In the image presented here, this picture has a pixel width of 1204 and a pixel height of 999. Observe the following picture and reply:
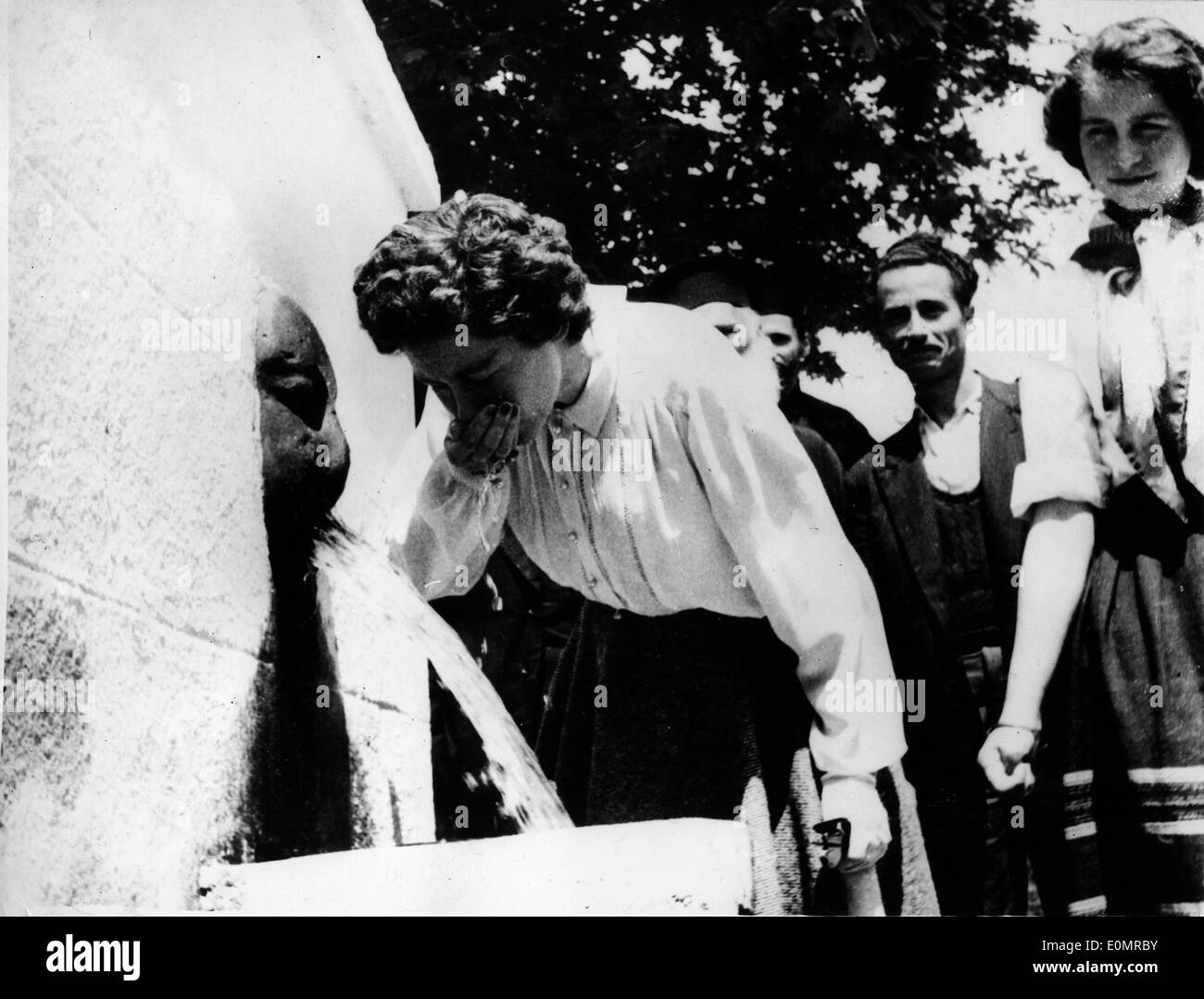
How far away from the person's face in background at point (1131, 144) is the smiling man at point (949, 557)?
47 cm

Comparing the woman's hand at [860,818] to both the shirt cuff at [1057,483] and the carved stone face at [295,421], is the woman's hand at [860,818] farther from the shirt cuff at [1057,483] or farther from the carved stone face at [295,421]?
the carved stone face at [295,421]

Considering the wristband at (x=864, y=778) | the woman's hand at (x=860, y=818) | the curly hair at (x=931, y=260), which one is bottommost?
the woman's hand at (x=860, y=818)

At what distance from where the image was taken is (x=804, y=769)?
3.79 metres

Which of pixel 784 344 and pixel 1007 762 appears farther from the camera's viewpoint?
pixel 784 344

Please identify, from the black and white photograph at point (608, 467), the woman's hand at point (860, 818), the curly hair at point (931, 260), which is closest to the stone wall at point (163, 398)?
the black and white photograph at point (608, 467)

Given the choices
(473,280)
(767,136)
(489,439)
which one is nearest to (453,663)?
(489,439)

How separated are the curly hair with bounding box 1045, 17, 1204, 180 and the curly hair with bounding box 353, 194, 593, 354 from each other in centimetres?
136

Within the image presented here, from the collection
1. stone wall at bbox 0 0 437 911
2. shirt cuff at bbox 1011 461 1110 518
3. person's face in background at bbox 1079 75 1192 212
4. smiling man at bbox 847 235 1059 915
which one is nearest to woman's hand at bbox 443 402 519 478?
stone wall at bbox 0 0 437 911

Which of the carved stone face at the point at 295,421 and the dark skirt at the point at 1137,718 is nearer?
the dark skirt at the point at 1137,718

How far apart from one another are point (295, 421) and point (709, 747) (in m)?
1.42

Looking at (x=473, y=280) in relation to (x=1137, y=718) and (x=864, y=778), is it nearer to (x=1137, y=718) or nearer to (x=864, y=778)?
(x=864, y=778)

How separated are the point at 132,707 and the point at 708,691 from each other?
1.51 m

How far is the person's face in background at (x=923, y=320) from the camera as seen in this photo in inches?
152

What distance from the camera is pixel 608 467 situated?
3857mm
